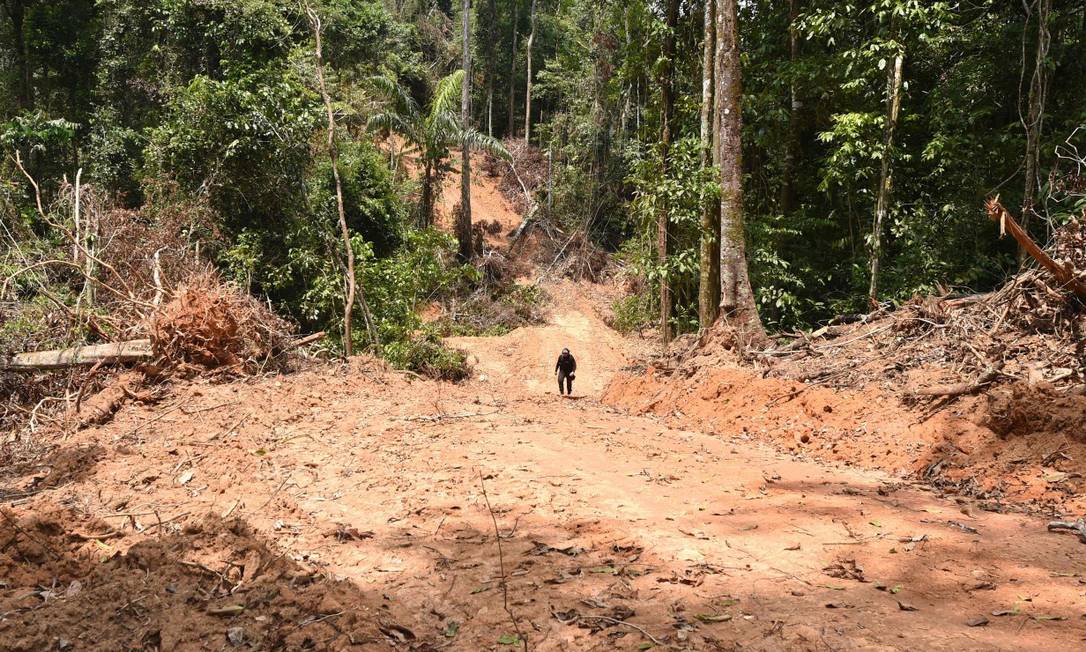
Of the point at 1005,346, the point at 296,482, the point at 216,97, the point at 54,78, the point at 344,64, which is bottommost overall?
the point at 296,482

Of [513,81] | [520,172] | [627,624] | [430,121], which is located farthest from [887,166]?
[513,81]

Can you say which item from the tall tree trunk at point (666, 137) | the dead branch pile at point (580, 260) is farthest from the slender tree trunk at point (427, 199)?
the tall tree trunk at point (666, 137)

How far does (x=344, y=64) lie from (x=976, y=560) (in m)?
30.1

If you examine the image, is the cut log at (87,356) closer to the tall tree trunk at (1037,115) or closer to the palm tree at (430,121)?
the tall tree trunk at (1037,115)

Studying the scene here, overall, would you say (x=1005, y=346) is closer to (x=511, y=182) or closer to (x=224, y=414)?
(x=224, y=414)

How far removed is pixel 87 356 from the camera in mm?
8797

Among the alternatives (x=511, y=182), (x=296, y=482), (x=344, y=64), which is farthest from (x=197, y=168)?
(x=511, y=182)

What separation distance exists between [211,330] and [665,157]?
28.9ft

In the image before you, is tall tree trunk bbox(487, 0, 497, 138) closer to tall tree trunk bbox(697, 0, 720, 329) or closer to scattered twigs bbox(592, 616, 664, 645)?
tall tree trunk bbox(697, 0, 720, 329)

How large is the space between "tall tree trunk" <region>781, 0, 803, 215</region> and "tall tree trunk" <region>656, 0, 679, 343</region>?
2.41 metres

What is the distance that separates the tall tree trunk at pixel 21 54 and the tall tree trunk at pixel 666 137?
21.4 metres

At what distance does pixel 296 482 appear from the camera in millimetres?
5992

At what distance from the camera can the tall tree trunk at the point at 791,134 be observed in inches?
582

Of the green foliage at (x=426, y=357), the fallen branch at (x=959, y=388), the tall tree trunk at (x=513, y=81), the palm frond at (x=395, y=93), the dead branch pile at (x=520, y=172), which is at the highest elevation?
the tall tree trunk at (x=513, y=81)
